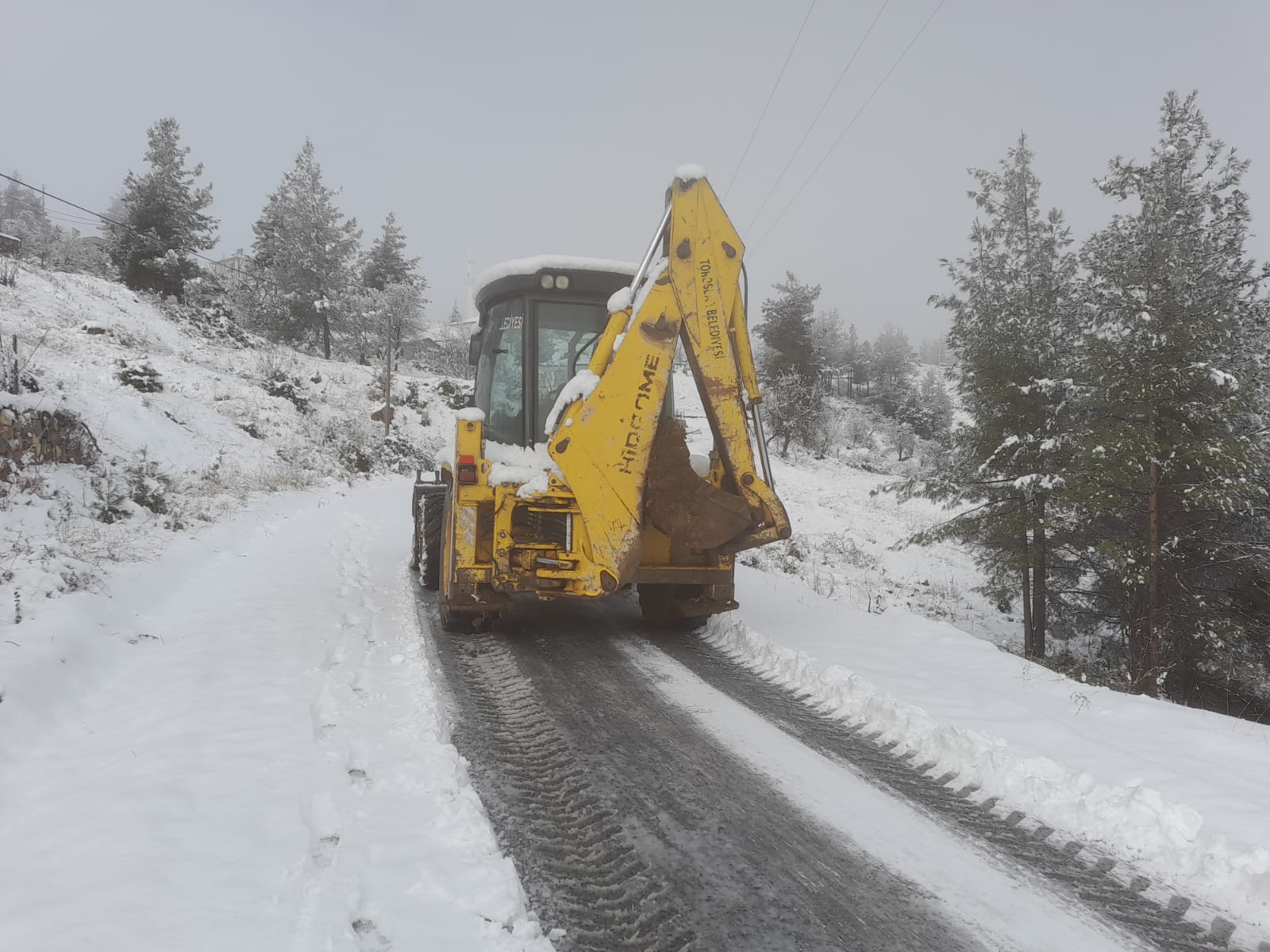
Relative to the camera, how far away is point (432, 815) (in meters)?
2.97

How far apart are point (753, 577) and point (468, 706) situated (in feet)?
18.4

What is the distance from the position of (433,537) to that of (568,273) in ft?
11.1

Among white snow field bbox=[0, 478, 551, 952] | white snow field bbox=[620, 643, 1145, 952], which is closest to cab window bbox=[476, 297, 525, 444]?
white snow field bbox=[0, 478, 551, 952]

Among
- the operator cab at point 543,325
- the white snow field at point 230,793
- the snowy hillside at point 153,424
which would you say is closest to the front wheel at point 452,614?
the white snow field at point 230,793

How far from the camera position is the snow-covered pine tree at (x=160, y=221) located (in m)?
28.4

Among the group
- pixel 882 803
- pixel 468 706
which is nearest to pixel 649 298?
pixel 468 706

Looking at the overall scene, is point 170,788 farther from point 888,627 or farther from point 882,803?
point 888,627

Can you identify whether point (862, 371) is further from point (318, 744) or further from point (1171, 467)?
point (318, 744)

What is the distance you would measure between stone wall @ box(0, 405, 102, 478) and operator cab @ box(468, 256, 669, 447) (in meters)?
5.14

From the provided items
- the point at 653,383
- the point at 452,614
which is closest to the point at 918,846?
the point at 653,383

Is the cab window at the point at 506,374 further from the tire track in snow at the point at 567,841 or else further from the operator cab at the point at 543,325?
the tire track in snow at the point at 567,841

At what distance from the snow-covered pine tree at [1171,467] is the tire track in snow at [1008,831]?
6.49 m

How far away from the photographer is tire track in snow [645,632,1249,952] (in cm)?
242

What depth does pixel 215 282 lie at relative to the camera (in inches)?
1233
